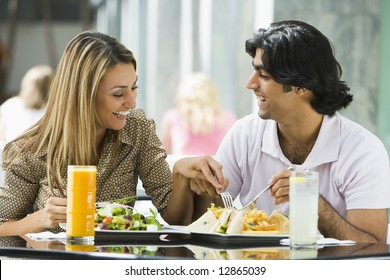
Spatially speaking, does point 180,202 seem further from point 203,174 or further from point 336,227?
point 336,227

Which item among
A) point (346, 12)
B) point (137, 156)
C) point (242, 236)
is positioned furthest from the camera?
point (346, 12)

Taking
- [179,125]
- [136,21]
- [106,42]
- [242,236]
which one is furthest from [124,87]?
[136,21]

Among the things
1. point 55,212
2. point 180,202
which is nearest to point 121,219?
point 55,212

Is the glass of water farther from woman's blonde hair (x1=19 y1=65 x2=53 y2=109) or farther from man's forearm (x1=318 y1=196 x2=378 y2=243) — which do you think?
woman's blonde hair (x1=19 y1=65 x2=53 y2=109)

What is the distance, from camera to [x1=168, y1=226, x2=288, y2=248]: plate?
83.7 inches

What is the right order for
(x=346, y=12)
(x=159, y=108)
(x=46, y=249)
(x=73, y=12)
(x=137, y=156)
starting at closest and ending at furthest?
(x=46, y=249) → (x=137, y=156) → (x=346, y=12) → (x=159, y=108) → (x=73, y=12)

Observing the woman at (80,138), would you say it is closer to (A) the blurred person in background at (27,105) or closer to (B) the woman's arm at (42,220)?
(B) the woman's arm at (42,220)

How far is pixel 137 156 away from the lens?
286cm

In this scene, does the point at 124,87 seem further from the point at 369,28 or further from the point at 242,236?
the point at 369,28

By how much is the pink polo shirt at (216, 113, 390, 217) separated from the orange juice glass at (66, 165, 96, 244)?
2.80 ft

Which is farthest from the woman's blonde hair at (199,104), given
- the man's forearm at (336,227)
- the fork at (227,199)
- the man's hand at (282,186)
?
the man's hand at (282,186)

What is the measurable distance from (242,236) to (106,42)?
0.88 meters

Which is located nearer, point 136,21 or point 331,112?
point 331,112

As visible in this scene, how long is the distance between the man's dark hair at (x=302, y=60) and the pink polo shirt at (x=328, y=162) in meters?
0.08
